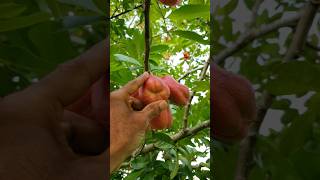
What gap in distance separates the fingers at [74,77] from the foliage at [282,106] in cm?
13

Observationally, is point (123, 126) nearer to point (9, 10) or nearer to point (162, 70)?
point (9, 10)

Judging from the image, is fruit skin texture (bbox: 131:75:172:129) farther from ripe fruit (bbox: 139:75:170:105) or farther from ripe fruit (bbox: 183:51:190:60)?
ripe fruit (bbox: 183:51:190:60)

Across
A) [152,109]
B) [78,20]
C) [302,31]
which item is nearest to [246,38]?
[302,31]

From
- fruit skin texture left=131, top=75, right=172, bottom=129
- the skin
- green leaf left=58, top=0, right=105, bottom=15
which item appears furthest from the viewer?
fruit skin texture left=131, top=75, right=172, bottom=129

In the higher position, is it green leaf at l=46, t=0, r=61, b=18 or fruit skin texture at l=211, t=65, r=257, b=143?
green leaf at l=46, t=0, r=61, b=18

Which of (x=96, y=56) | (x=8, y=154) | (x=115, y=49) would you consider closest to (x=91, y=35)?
(x=96, y=56)

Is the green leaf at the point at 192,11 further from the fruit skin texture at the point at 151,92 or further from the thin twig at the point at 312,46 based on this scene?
the thin twig at the point at 312,46

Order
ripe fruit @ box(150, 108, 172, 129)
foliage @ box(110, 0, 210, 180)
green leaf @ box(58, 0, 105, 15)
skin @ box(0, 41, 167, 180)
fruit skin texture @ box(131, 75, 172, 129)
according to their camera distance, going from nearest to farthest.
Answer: skin @ box(0, 41, 167, 180)
green leaf @ box(58, 0, 105, 15)
fruit skin texture @ box(131, 75, 172, 129)
ripe fruit @ box(150, 108, 172, 129)
foliage @ box(110, 0, 210, 180)

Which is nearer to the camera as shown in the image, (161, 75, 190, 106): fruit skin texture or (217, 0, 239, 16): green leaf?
(217, 0, 239, 16): green leaf

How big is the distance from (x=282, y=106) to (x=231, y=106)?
0.10 m

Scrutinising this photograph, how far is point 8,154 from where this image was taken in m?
0.42

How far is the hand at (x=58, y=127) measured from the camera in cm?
43


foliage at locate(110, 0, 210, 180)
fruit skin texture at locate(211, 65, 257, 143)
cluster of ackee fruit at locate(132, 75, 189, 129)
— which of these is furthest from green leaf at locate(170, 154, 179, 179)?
fruit skin texture at locate(211, 65, 257, 143)

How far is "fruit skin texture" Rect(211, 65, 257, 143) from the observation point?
18.6 inches
